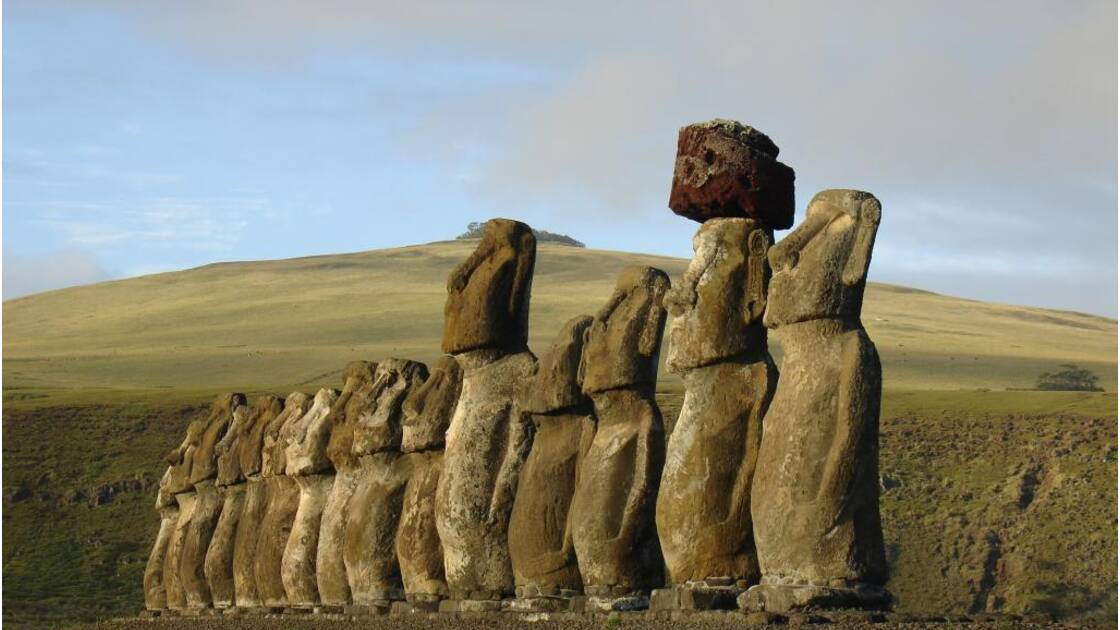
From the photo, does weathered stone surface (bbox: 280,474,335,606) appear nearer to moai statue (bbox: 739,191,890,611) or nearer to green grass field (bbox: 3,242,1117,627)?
moai statue (bbox: 739,191,890,611)

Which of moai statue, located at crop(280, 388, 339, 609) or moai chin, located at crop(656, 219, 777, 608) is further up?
moai chin, located at crop(656, 219, 777, 608)

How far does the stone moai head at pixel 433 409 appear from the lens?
860 inches

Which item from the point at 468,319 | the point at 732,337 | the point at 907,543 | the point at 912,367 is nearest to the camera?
the point at 732,337

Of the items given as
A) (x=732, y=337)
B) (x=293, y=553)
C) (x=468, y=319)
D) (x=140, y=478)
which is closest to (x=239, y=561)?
(x=293, y=553)

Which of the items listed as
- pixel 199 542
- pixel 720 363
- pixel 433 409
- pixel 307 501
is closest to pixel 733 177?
pixel 720 363

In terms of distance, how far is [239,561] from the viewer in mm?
27375

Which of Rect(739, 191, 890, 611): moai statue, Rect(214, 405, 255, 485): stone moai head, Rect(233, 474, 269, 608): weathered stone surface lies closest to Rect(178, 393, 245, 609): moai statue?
Rect(214, 405, 255, 485): stone moai head

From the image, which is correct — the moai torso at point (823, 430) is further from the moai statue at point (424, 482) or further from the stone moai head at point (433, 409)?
the stone moai head at point (433, 409)

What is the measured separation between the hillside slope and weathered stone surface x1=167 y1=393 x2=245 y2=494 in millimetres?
41464

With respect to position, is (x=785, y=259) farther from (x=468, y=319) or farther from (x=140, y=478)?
(x=140, y=478)

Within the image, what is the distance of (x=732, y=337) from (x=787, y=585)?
249 centimetres

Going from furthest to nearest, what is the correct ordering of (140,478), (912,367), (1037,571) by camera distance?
(912,367) → (140,478) → (1037,571)

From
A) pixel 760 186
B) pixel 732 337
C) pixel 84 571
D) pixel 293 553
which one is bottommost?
pixel 84 571

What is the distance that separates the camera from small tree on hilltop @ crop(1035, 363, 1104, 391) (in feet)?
258
